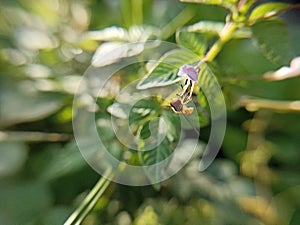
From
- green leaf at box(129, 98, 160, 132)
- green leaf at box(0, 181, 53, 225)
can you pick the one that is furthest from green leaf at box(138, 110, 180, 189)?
green leaf at box(0, 181, 53, 225)

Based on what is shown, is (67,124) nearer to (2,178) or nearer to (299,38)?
(2,178)

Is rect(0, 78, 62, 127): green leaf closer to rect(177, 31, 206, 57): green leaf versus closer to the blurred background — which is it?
the blurred background

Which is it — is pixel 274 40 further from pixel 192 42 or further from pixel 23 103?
pixel 23 103

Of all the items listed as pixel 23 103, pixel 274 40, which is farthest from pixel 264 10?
pixel 23 103

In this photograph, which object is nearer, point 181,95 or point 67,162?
point 181,95

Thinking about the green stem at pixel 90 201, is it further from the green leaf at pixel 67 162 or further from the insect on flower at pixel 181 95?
the insect on flower at pixel 181 95

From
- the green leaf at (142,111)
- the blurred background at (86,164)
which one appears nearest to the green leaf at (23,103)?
the blurred background at (86,164)

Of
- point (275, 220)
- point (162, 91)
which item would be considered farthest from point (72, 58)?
point (275, 220)
